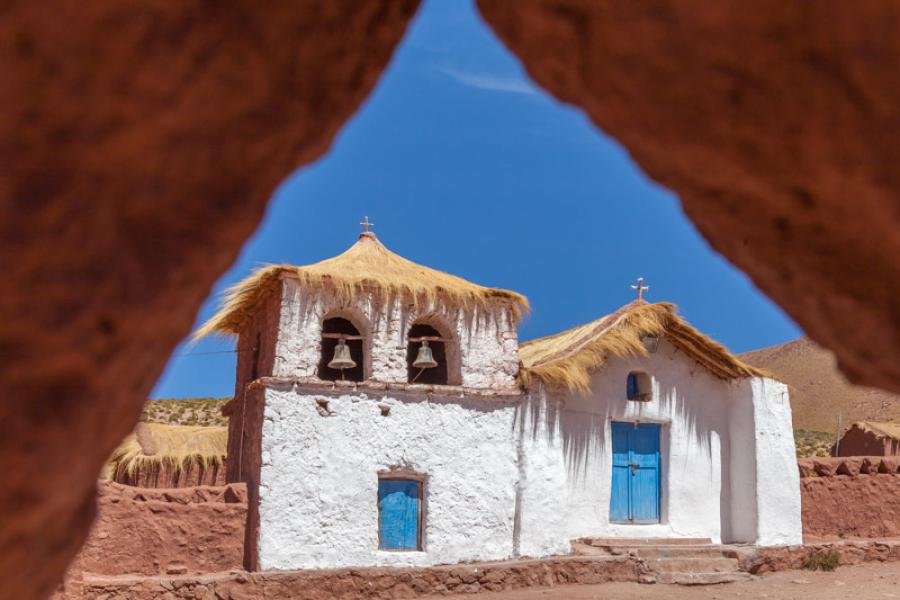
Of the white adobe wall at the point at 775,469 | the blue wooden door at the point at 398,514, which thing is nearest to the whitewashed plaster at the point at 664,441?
the white adobe wall at the point at 775,469

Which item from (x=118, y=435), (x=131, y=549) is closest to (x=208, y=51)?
(x=118, y=435)

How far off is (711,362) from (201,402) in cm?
2876

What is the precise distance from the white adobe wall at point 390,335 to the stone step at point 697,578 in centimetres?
369

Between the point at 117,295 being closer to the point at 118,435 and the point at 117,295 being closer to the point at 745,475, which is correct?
the point at 118,435

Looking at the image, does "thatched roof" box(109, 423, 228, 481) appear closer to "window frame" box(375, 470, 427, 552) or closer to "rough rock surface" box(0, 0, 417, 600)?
"window frame" box(375, 470, 427, 552)

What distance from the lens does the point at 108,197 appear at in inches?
66.0

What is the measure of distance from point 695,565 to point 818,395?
134ft

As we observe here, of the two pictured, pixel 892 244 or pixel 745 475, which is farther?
pixel 745 475

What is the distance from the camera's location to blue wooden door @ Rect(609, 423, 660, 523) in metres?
15.2

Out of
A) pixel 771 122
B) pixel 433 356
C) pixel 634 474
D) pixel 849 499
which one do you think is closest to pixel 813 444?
pixel 849 499

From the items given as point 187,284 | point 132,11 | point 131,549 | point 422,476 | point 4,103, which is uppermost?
point 132,11

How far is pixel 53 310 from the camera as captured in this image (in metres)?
1.62

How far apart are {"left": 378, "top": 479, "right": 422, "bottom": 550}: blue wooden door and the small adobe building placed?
1322 centimetres

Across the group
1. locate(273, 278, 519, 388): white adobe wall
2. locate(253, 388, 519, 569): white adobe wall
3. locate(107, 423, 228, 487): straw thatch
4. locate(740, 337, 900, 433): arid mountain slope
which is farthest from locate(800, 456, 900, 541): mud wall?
locate(740, 337, 900, 433): arid mountain slope
